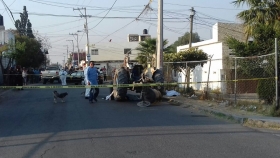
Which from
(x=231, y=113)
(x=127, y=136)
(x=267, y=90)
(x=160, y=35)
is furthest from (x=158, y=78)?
(x=127, y=136)

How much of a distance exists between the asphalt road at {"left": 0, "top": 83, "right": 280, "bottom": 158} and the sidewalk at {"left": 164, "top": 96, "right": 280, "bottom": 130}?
1.61 feet

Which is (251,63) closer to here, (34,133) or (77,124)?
(77,124)

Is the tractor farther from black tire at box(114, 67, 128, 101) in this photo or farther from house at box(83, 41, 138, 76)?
house at box(83, 41, 138, 76)

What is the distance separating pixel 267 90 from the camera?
1417 cm

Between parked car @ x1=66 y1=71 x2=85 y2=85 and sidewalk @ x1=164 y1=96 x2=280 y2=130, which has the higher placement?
parked car @ x1=66 y1=71 x2=85 y2=85

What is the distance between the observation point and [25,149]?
843cm

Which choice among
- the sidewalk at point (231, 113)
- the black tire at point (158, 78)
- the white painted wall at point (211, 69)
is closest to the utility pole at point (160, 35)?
the black tire at point (158, 78)

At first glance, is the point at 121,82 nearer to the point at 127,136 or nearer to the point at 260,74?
the point at 260,74

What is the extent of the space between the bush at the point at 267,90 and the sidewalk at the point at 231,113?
1.12 m

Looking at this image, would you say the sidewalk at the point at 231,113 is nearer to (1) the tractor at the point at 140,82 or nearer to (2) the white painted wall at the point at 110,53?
(1) the tractor at the point at 140,82

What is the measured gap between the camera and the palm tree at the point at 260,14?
1834 centimetres

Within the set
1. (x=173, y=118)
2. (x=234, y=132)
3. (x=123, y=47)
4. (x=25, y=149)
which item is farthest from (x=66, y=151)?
(x=123, y=47)

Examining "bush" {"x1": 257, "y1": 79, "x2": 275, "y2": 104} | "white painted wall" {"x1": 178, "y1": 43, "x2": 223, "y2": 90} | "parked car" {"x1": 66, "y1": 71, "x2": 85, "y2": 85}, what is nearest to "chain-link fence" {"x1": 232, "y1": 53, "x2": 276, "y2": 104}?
"bush" {"x1": 257, "y1": 79, "x2": 275, "y2": 104}

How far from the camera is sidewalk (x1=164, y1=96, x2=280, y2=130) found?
36.7ft
